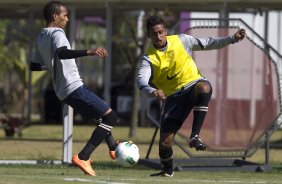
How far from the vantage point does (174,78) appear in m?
12.9

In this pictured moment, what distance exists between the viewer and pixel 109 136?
512 inches

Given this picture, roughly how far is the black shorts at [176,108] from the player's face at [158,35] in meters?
0.65

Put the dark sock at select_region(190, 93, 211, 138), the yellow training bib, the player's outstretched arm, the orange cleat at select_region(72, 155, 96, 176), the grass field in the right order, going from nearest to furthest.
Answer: the player's outstretched arm < the grass field < the orange cleat at select_region(72, 155, 96, 176) < the dark sock at select_region(190, 93, 211, 138) < the yellow training bib

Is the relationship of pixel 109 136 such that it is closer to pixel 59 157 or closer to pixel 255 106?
pixel 59 157

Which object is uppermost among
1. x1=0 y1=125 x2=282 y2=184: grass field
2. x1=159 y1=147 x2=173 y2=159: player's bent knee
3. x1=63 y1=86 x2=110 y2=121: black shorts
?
x1=63 y1=86 x2=110 y2=121: black shorts

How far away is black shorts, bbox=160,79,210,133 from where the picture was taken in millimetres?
12883

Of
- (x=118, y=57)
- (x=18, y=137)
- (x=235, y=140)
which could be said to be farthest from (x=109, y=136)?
(x=118, y=57)

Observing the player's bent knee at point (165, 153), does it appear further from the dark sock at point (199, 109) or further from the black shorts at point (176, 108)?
the dark sock at point (199, 109)

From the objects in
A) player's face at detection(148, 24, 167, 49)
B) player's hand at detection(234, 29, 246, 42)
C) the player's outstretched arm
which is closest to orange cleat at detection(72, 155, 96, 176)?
the player's outstretched arm

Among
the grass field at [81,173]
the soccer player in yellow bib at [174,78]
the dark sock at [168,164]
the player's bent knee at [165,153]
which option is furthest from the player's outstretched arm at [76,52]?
the dark sock at [168,164]

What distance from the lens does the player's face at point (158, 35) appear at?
41.8 feet

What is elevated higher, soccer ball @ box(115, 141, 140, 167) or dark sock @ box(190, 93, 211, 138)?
dark sock @ box(190, 93, 211, 138)

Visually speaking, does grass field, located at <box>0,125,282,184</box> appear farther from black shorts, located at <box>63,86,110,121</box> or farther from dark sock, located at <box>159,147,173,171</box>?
black shorts, located at <box>63,86,110,121</box>

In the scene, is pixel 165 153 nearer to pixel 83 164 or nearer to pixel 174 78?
pixel 174 78
